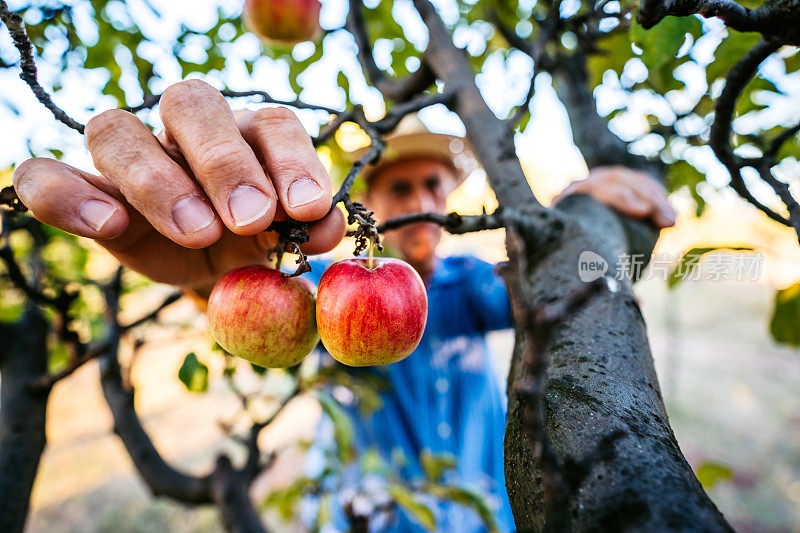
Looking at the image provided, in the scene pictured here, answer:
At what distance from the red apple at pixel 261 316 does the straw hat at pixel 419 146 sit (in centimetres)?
143

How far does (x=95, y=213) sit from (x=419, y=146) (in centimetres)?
202

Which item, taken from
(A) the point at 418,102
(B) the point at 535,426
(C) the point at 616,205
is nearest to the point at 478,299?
(C) the point at 616,205

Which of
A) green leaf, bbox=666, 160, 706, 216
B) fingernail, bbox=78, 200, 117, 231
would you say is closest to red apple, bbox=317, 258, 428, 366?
fingernail, bbox=78, 200, 117, 231

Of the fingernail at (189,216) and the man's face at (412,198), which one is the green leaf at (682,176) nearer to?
the man's face at (412,198)

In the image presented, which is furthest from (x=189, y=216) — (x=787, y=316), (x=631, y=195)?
(x=787, y=316)

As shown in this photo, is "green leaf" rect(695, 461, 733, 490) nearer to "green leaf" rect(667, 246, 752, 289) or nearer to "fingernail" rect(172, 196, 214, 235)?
"green leaf" rect(667, 246, 752, 289)

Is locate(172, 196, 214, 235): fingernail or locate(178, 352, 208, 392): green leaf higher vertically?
locate(172, 196, 214, 235): fingernail

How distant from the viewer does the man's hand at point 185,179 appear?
59cm

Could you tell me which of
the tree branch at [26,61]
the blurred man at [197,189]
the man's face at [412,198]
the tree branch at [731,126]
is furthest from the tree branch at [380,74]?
the man's face at [412,198]

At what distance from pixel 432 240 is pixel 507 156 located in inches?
55.1

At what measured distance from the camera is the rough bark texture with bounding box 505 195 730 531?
364 mm

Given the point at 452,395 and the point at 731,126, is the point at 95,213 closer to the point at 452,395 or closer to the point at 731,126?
the point at 731,126

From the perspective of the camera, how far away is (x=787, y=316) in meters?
1.15

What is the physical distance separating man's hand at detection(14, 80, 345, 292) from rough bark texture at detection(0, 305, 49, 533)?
0.85 meters
